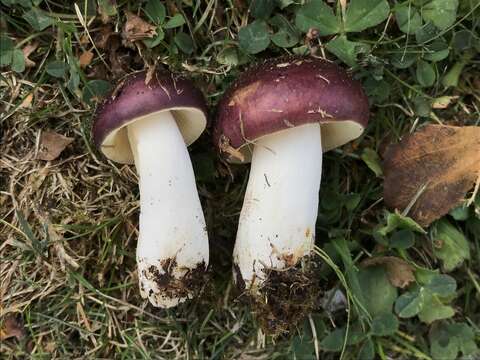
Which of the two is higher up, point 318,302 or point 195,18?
point 195,18

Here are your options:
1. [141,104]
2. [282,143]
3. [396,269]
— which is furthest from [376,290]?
[141,104]

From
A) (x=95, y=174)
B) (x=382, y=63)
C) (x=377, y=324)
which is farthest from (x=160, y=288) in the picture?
(x=382, y=63)

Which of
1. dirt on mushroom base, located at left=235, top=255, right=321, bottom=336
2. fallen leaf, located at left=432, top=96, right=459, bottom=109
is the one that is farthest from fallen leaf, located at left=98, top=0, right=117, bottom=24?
fallen leaf, located at left=432, top=96, right=459, bottom=109

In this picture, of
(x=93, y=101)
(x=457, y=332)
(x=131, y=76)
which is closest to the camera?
(x=131, y=76)

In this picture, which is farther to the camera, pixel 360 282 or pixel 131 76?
pixel 360 282

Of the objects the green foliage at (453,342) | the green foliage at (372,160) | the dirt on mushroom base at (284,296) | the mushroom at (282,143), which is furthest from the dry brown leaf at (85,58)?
the green foliage at (453,342)

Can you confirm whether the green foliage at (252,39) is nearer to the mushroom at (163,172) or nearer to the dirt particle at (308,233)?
the mushroom at (163,172)

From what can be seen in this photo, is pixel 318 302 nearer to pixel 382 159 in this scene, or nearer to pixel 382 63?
pixel 382 159
